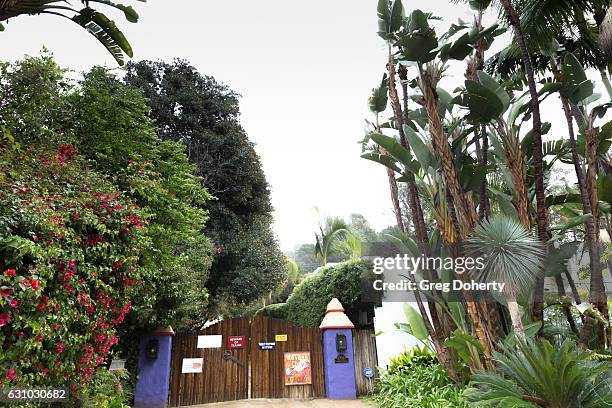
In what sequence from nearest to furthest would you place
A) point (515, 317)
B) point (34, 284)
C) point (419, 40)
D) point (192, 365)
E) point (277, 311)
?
point (34, 284) < point (515, 317) < point (419, 40) < point (192, 365) < point (277, 311)

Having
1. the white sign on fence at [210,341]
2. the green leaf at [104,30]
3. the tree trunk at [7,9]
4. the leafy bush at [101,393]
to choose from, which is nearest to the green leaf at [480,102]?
the green leaf at [104,30]

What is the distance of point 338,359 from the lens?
760 centimetres

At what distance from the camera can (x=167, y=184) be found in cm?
657

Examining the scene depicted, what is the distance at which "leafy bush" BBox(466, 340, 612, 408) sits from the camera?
300cm

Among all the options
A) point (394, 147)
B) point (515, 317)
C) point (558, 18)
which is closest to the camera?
point (515, 317)

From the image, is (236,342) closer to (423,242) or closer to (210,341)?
(210,341)

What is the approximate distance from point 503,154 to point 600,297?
6.33 feet

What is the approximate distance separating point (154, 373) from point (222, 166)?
21.6 feet

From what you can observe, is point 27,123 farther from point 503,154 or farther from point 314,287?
point 314,287

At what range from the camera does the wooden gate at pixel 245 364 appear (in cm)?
738

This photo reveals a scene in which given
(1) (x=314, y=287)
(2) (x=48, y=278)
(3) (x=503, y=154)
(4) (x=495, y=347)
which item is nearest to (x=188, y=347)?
(1) (x=314, y=287)

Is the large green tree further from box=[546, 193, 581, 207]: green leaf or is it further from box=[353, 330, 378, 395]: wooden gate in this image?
box=[546, 193, 581, 207]: green leaf

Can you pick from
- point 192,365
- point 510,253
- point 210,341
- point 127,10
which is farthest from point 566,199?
point 192,365

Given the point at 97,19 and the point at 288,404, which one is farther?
the point at 288,404
